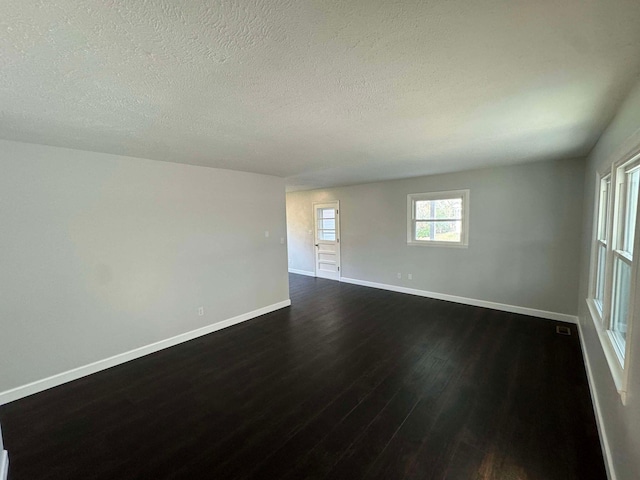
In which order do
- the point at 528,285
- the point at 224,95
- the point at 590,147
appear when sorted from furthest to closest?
the point at 528,285
the point at 590,147
the point at 224,95

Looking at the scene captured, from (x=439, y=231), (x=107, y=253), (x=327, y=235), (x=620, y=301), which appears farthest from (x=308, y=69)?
(x=327, y=235)

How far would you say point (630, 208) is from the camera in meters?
1.88

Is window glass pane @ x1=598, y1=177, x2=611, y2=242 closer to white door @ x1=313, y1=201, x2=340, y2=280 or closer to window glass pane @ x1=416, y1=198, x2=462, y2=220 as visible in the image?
window glass pane @ x1=416, y1=198, x2=462, y2=220

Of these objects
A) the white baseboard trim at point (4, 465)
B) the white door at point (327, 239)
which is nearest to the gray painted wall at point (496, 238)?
the white door at point (327, 239)

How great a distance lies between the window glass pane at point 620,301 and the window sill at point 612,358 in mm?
70

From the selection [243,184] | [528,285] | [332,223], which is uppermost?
[243,184]

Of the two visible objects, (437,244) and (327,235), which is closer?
(437,244)

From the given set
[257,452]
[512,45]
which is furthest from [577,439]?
[512,45]

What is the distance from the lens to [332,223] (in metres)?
6.84

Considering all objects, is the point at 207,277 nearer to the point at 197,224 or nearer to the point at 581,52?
the point at 197,224

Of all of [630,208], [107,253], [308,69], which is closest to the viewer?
[308,69]

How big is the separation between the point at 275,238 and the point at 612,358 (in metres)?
4.14

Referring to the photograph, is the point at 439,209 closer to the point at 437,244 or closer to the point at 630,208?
the point at 437,244

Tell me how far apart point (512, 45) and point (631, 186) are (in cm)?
152
